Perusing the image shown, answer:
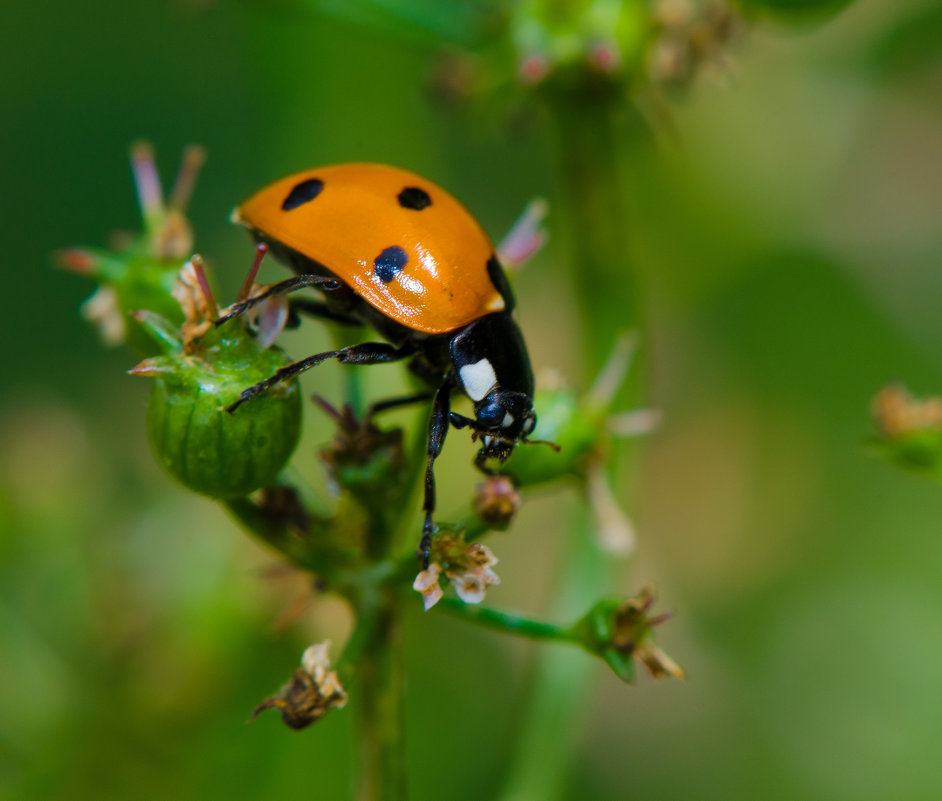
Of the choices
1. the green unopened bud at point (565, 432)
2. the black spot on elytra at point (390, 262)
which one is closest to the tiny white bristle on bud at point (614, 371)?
the green unopened bud at point (565, 432)

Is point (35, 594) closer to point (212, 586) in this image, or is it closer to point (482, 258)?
point (212, 586)

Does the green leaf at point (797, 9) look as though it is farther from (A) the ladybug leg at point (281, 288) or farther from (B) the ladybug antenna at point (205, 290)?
(B) the ladybug antenna at point (205, 290)

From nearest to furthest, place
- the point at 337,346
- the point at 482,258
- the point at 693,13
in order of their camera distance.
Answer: the point at 482,258
the point at 337,346
the point at 693,13

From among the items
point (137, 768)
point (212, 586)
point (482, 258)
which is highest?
point (482, 258)

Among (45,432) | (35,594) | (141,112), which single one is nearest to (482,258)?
(35,594)

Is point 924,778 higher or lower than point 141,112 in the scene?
lower

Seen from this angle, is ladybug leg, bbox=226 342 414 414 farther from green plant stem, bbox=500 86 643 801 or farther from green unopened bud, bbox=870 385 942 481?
green unopened bud, bbox=870 385 942 481

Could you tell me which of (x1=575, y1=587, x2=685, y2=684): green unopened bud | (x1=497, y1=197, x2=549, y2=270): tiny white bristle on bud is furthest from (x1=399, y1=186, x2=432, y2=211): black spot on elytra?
(x1=575, y1=587, x2=685, y2=684): green unopened bud
